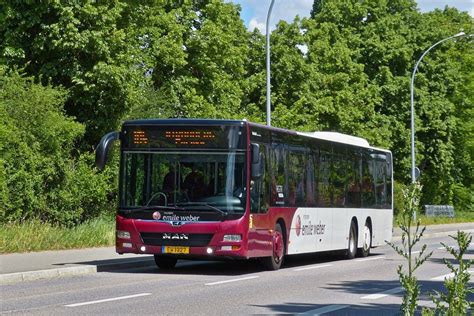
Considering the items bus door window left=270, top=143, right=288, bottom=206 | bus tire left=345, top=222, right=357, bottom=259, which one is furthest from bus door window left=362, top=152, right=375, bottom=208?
bus door window left=270, top=143, right=288, bottom=206

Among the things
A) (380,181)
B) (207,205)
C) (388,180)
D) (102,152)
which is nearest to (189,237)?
(207,205)

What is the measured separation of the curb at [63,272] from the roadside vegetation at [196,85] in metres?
3.67

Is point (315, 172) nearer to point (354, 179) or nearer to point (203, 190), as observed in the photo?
point (354, 179)

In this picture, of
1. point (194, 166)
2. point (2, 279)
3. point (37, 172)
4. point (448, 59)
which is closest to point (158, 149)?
point (194, 166)

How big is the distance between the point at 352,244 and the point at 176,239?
846 cm

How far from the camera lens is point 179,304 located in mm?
13320

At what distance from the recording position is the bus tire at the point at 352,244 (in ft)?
86.5

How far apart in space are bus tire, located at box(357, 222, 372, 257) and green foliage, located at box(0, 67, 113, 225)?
798 centimetres

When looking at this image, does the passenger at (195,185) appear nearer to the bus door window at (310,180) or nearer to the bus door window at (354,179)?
the bus door window at (310,180)

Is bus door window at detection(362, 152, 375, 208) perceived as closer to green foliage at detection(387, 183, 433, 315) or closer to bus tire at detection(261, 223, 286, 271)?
bus tire at detection(261, 223, 286, 271)

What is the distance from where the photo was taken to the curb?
56.2ft

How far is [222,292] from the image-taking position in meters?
15.4

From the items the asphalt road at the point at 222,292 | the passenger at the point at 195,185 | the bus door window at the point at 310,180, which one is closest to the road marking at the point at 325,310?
the asphalt road at the point at 222,292

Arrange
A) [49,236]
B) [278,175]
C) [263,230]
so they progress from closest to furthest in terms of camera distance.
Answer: [263,230]
[278,175]
[49,236]
